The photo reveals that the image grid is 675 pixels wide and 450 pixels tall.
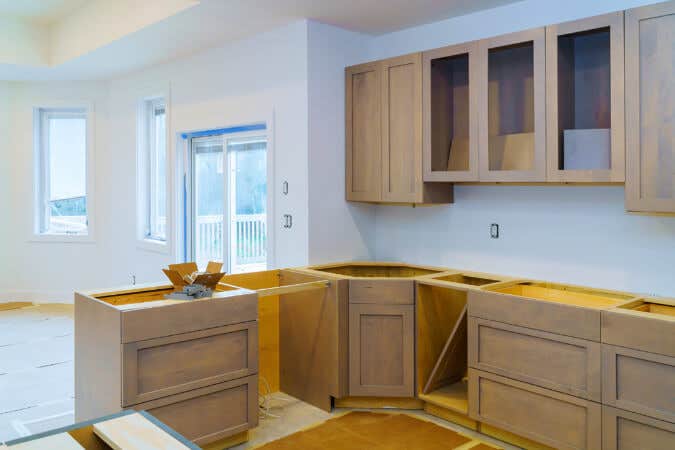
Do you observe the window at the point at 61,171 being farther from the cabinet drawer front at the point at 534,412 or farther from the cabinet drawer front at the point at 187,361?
the cabinet drawer front at the point at 534,412

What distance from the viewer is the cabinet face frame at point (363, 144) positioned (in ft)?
13.6

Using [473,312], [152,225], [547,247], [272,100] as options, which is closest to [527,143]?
[547,247]

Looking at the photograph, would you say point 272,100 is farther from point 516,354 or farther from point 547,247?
point 516,354

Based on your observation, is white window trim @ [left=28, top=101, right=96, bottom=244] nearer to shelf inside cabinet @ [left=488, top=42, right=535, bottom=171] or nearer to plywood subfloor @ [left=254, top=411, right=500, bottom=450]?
plywood subfloor @ [left=254, top=411, right=500, bottom=450]

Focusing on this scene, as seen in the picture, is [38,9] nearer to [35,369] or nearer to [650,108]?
[35,369]

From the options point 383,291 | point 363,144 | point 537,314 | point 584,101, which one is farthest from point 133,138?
point 537,314

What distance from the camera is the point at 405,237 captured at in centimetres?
447

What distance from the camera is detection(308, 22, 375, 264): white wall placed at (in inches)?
165

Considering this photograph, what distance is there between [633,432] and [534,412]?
485 mm

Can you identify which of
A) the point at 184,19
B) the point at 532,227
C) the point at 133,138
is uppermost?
the point at 184,19

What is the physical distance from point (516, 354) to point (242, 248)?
2679mm

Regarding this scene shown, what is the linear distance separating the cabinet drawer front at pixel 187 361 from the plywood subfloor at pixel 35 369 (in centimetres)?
105

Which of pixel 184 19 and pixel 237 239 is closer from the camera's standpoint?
pixel 184 19

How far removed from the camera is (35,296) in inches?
274
